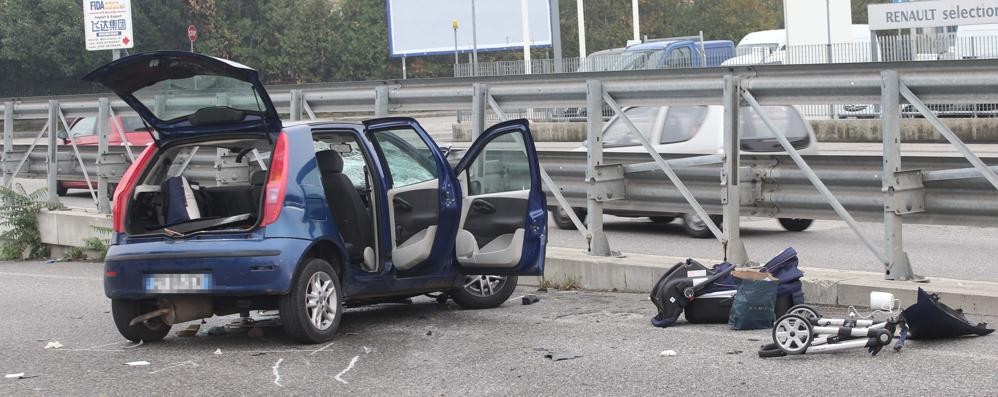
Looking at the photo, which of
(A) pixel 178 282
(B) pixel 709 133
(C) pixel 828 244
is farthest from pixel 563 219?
(A) pixel 178 282

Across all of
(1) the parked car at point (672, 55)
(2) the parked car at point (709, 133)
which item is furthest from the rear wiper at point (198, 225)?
(1) the parked car at point (672, 55)

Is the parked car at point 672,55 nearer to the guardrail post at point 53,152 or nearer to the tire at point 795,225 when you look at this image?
the tire at point 795,225

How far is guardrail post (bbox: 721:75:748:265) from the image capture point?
981 centimetres

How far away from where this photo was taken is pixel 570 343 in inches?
316

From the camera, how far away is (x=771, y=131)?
416 inches

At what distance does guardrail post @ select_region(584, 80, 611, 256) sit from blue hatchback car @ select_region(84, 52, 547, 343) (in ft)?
4.47

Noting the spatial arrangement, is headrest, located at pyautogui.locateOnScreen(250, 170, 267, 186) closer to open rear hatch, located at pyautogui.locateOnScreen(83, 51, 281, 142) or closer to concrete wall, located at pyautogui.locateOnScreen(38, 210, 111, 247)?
open rear hatch, located at pyautogui.locateOnScreen(83, 51, 281, 142)

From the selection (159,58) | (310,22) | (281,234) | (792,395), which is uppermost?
(310,22)

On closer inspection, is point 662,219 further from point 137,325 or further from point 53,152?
point 137,325

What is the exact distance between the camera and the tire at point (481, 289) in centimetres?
966

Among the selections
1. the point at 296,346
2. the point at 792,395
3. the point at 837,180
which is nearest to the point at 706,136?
the point at 837,180

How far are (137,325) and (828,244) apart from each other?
25.4ft

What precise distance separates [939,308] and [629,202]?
423 cm

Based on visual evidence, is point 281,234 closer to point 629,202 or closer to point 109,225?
point 629,202
